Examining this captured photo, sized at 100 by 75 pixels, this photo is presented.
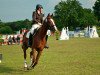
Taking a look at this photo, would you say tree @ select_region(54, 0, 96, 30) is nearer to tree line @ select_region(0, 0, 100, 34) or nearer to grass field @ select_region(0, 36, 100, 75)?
tree line @ select_region(0, 0, 100, 34)

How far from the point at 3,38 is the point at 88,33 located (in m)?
30.7


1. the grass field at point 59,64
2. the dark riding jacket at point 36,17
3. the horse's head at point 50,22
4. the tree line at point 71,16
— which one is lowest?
the grass field at point 59,64

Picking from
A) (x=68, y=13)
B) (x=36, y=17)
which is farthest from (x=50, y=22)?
(x=68, y=13)

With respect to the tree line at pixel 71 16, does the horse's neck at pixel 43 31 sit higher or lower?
lower

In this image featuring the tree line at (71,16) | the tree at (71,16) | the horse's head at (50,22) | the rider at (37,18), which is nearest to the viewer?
the horse's head at (50,22)

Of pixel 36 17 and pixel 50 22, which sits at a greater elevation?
pixel 36 17

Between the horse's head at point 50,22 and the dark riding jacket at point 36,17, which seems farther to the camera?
the dark riding jacket at point 36,17

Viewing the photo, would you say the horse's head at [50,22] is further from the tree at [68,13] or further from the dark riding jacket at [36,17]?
the tree at [68,13]

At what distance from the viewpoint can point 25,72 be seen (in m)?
15.5

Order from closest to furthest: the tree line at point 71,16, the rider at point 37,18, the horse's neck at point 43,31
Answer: the horse's neck at point 43,31, the rider at point 37,18, the tree line at point 71,16

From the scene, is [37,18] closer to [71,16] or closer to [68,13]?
[71,16]

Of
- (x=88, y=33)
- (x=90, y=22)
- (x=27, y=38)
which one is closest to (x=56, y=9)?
(x=90, y=22)

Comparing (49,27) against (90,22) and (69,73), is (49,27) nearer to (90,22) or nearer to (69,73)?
(69,73)

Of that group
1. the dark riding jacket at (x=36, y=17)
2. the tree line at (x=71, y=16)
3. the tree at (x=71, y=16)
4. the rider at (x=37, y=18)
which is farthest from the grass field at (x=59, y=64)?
the tree at (x=71, y=16)
